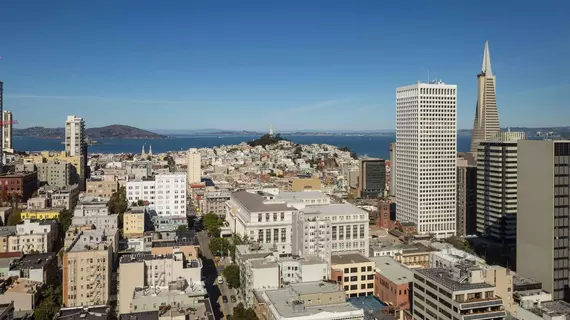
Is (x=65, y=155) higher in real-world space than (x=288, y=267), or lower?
higher

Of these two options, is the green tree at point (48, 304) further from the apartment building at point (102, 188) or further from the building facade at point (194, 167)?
the building facade at point (194, 167)

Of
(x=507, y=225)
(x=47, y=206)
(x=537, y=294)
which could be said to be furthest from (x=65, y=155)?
(x=537, y=294)

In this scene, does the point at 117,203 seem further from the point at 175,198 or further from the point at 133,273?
the point at 133,273

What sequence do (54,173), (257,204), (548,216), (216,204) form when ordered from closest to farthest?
(548,216) → (257,204) → (216,204) → (54,173)

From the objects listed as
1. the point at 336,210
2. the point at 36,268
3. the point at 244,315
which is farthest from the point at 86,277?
the point at 336,210

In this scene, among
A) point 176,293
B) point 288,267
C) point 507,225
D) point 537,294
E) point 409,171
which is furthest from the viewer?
point 409,171

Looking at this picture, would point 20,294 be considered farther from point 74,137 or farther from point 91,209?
point 74,137
